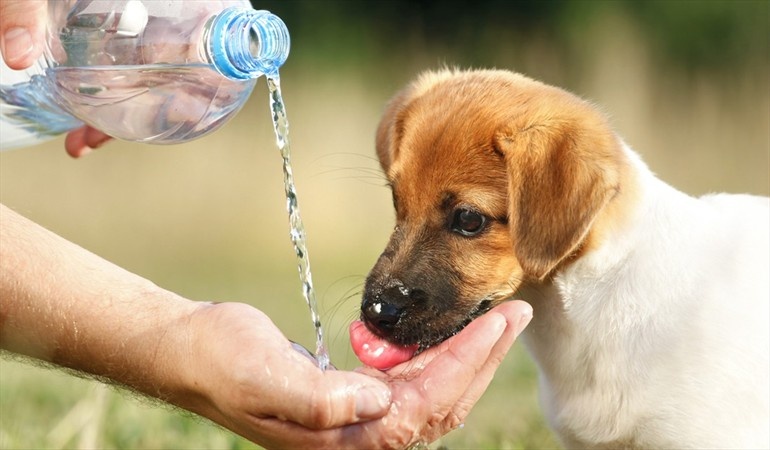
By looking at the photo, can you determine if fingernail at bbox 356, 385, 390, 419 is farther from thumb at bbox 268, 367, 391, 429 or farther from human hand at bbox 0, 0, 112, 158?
human hand at bbox 0, 0, 112, 158

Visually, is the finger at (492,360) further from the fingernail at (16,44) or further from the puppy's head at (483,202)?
the fingernail at (16,44)

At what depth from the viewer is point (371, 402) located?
9.63ft

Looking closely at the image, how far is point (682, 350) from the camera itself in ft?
11.8

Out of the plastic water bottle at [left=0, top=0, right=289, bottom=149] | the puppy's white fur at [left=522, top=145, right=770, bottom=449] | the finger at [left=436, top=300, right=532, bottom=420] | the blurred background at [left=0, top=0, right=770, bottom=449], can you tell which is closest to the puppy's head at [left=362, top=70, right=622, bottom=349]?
the puppy's white fur at [left=522, top=145, right=770, bottom=449]

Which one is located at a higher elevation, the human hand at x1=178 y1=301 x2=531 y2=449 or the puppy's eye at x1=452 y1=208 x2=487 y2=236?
the puppy's eye at x1=452 y1=208 x2=487 y2=236

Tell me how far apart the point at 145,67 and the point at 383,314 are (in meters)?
1.13

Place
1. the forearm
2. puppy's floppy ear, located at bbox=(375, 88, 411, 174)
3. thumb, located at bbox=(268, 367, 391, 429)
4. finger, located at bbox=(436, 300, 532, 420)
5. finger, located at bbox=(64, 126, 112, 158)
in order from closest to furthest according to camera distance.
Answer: thumb, located at bbox=(268, 367, 391, 429) → finger, located at bbox=(436, 300, 532, 420) → the forearm → puppy's floppy ear, located at bbox=(375, 88, 411, 174) → finger, located at bbox=(64, 126, 112, 158)

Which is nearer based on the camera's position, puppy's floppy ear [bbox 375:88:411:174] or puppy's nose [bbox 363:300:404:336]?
puppy's nose [bbox 363:300:404:336]

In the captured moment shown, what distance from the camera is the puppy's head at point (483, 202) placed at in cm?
367

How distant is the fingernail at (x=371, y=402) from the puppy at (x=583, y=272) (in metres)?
0.71

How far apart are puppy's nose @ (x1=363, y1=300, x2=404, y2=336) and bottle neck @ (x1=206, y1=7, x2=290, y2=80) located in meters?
0.82

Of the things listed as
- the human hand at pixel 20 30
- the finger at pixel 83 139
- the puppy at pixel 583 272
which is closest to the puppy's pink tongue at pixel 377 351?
the puppy at pixel 583 272

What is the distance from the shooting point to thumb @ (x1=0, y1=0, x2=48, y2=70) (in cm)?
327

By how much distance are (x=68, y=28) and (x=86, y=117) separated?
34 cm
